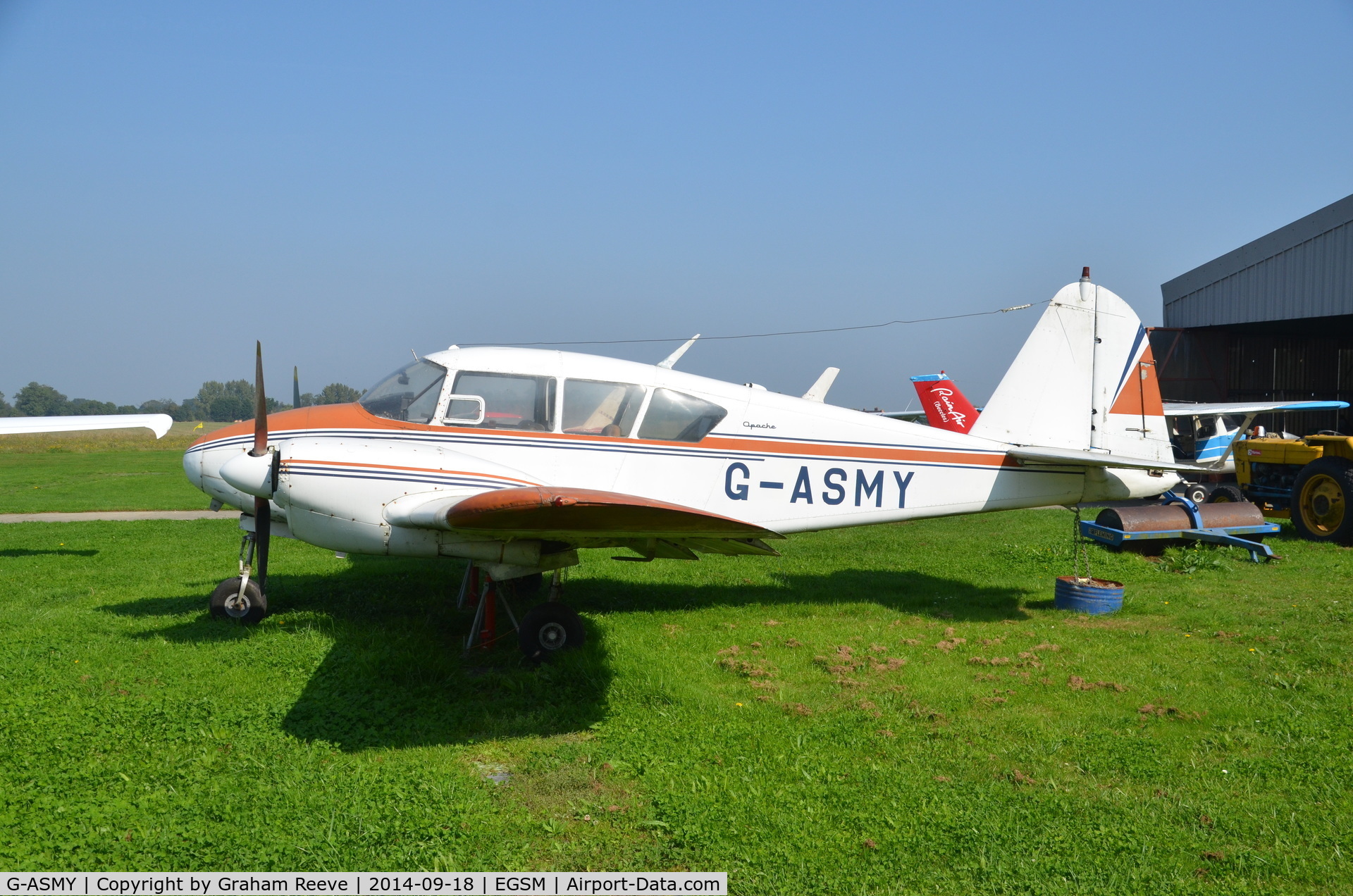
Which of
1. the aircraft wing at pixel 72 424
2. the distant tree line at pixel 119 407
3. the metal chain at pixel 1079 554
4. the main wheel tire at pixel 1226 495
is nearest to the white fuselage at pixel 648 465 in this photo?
→ the metal chain at pixel 1079 554

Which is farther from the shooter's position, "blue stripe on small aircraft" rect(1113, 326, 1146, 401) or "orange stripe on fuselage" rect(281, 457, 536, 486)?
"blue stripe on small aircraft" rect(1113, 326, 1146, 401)

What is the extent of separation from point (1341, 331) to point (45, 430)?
34.1 metres

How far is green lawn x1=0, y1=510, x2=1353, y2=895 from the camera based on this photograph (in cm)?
380

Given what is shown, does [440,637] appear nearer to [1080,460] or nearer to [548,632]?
[548,632]

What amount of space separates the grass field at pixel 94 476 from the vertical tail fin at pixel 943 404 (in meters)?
15.7

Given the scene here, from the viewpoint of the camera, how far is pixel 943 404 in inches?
817

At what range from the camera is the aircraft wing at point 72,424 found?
1355 cm

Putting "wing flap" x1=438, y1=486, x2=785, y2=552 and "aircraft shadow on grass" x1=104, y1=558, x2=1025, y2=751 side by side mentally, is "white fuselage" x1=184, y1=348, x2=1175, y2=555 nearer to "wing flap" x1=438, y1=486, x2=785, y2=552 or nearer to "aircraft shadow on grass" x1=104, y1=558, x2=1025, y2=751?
"aircraft shadow on grass" x1=104, y1=558, x2=1025, y2=751

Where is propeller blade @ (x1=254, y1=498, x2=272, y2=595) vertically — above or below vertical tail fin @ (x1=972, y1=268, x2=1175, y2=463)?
below

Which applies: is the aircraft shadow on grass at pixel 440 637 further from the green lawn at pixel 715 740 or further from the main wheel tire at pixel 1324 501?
the main wheel tire at pixel 1324 501

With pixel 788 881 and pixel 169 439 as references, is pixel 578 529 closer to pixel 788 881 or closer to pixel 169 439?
pixel 788 881

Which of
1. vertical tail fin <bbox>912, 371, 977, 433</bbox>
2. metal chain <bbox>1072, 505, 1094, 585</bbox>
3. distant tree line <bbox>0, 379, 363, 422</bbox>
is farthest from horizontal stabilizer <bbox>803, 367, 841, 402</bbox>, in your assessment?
distant tree line <bbox>0, 379, 363, 422</bbox>

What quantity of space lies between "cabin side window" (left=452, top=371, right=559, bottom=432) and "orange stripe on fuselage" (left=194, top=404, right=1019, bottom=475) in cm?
8

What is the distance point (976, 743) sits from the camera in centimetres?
510
